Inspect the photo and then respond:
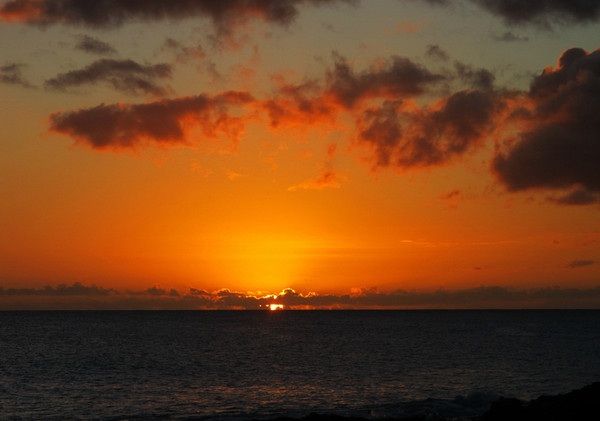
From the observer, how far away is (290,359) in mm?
95500

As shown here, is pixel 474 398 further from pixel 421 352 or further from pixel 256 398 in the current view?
pixel 421 352

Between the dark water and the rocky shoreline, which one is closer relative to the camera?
the rocky shoreline

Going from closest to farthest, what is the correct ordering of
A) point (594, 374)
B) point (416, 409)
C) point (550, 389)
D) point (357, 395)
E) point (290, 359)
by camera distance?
point (416, 409) → point (357, 395) → point (550, 389) → point (594, 374) → point (290, 359)

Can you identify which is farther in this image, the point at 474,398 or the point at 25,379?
the point at 25,379

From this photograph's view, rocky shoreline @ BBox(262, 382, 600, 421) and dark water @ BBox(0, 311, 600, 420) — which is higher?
rocky shoreline @ BBox(262, 382, 600, 421)

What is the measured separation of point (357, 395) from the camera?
59594mm

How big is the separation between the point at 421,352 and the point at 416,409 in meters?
57.1

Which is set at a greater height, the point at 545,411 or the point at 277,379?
the point at 545,411

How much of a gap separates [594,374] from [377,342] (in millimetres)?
59967

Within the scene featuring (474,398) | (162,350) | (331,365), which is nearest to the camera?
(474,398)

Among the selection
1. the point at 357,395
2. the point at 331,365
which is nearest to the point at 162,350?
the point at 331,365

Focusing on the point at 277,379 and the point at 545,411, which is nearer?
the point at 545,411

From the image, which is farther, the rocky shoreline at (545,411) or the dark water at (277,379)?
the dark water at (277,379)

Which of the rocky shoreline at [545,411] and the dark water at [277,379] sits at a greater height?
the rocky shoreline at [545,411]
